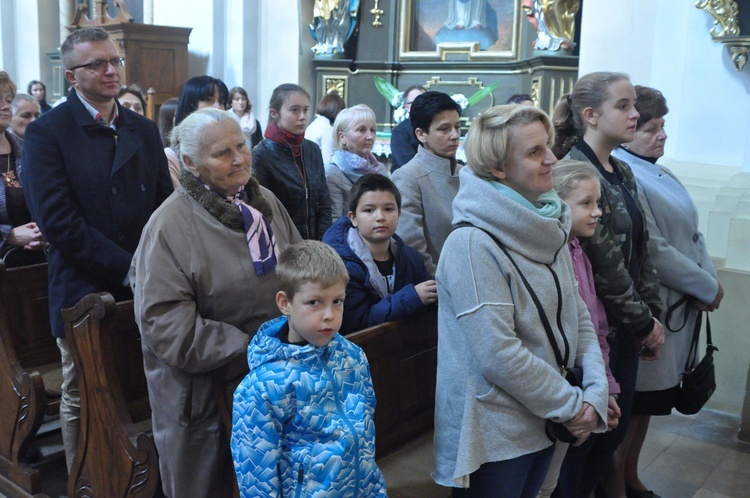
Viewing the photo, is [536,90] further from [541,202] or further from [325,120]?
[541,202]

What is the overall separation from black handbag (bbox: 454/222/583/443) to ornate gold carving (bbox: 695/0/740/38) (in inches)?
130

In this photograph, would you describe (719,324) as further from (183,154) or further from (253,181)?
(183,154)

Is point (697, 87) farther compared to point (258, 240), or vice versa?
point (697, 87)

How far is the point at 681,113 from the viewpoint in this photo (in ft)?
15.8

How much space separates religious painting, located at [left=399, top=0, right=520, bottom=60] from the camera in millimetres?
8516

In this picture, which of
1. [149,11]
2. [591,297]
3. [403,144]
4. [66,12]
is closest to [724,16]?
[403,144]

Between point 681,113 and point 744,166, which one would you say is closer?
point 744,166

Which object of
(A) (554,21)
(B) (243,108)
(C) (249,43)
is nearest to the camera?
(A) (554,21)

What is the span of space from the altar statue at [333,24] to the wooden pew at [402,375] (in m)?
7.19

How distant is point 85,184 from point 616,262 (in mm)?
1879

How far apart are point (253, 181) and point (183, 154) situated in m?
0.26

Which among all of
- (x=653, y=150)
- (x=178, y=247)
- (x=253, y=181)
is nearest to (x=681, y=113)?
(x=653, y=150)

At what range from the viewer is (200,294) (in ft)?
7.20

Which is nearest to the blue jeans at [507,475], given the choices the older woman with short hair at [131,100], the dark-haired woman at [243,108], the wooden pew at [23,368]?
the wooden pew at [23,368]
